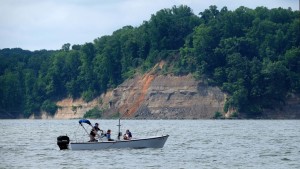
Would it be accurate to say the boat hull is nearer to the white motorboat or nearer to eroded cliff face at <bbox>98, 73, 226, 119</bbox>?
the white motorboat

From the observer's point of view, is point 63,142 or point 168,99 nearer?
point 63,142

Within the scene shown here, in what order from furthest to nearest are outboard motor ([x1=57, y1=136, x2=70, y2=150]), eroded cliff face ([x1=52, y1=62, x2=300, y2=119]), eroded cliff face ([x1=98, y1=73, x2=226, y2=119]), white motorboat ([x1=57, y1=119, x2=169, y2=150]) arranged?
eroded cliff face ([x1=98, y1=73, x2=226, y2=119])
eroded cliff face ([x1=52, y1=62, x2=300, y2=119])
outboard motor ([x1=57, y1=136, x2=70, y2=150])
white motorboat ([x1=57, y1=119, x2=169, y2=150])

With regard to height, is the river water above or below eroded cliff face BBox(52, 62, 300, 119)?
below

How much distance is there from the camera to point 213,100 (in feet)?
582

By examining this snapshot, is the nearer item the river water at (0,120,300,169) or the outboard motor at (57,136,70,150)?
the river water at (0,120,300,169)

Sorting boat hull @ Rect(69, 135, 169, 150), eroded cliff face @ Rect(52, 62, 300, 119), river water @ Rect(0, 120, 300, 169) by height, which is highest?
eroded cliff face @ Rect(52, 62, 300, 119)

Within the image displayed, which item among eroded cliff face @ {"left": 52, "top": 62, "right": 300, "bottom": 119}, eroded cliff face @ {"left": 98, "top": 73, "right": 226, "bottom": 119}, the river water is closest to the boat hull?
the river water

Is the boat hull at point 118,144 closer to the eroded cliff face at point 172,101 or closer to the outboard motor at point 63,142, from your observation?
the outboard motor at point 63,142

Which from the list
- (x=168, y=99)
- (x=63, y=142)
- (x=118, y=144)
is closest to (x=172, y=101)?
(x=168, y=99)

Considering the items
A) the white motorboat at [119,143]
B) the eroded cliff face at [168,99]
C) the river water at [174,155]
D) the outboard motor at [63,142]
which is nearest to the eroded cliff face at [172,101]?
the eroded cliff face at [168,99]

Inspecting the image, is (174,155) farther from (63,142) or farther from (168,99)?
(168,99)

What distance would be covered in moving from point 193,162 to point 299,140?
27.0 m

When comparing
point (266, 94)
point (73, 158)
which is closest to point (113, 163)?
point (73, 158)

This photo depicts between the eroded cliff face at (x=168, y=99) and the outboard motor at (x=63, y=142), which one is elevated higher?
the eroded cliff face at (x=168, y=99)
